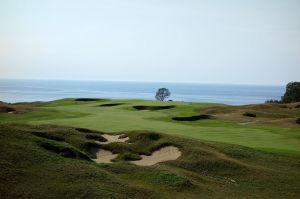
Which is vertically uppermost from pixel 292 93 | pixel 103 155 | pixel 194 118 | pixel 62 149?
pixel 292 93

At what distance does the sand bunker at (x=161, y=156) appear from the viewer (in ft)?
72.1

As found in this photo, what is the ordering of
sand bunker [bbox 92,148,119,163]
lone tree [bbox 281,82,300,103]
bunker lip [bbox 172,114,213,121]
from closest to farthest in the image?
sand bunker [bbox 92,148,119,163] → bunker lip [bbox 172,114,213,121] → lone tree [bbox 281,82,300,103]

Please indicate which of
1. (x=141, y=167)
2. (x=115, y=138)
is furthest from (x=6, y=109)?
(x=141, y=167)

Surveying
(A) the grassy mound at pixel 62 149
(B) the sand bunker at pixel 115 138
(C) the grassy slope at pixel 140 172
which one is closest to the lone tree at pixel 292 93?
(C) the grassy slope at pixel 140 172

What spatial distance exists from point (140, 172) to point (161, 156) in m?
4.32

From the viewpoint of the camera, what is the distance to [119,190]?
1574cm

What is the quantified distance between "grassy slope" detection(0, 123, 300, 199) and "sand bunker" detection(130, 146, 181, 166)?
40 cm

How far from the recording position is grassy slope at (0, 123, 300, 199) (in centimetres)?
1521

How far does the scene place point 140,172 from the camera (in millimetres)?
18891

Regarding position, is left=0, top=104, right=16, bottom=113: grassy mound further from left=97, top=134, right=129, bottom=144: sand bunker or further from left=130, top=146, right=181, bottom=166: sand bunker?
left=130, top=146, right=181, bottom=166: sand bunker

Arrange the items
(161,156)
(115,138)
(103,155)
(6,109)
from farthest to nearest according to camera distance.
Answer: (6,109) < (115,138) < (103,155) < (161,156)

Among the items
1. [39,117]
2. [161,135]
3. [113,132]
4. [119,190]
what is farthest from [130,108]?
[119,190]


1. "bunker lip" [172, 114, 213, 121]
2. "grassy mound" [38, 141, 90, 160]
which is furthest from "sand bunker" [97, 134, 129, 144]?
"bunker lip" [172, 114, 213, 121]

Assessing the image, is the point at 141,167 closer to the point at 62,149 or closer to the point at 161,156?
the point at 161,156
